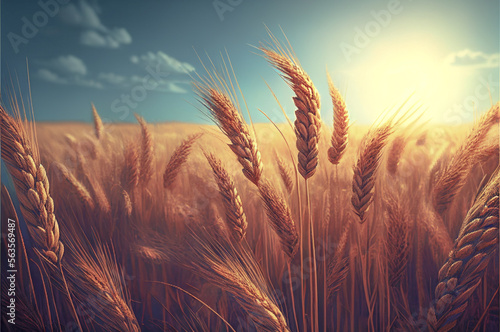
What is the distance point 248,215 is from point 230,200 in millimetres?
97

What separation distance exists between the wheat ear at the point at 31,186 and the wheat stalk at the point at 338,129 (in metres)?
0.97

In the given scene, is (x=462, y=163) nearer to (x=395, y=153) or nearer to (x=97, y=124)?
(x=395, y=153)

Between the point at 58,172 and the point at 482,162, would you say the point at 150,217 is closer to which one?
the point at 58,172

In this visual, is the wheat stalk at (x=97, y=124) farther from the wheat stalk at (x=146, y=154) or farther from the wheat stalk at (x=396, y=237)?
the wheat stalk at (x=396, y=237)

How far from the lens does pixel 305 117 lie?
0.90 metres

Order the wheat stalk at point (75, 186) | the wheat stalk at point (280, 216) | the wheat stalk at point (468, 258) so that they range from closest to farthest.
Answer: the wheat stalk at point (468, 258) < the wheat stalk at point (280, 216) < the wheat stalk at point (75, 186)

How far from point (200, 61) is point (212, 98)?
0.18 m

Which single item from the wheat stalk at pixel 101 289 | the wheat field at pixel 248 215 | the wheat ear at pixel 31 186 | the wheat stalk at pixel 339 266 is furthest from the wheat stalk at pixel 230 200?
the wheat ear at pixel 31 186

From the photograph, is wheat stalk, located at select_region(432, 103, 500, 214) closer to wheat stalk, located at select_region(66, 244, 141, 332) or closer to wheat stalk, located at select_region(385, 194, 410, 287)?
wheat stalk, located at select_region(385, 194, 410, 287)

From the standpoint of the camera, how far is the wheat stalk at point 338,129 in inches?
36.9

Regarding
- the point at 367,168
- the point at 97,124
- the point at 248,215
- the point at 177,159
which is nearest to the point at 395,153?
the point at 367,168

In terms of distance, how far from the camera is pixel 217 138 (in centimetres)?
99

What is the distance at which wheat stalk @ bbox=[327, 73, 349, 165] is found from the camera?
0.94 meters

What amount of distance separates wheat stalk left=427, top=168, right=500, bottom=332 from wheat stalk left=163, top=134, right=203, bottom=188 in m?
0.87
